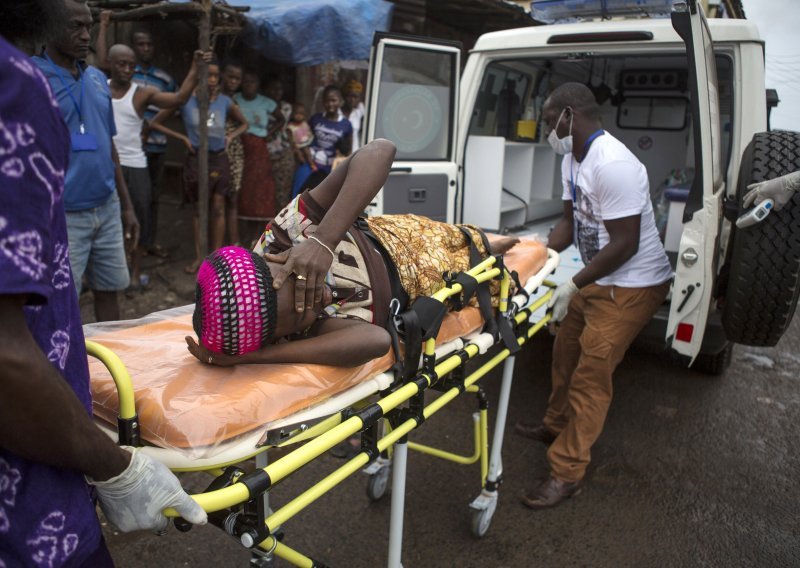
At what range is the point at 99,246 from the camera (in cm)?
317

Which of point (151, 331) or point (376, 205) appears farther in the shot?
point (376, 205)

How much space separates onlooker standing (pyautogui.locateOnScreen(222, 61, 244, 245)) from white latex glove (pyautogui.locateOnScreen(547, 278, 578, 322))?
3.72 metres

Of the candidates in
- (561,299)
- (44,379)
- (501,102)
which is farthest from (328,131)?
(44,379)

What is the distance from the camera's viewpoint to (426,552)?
2.49 meters

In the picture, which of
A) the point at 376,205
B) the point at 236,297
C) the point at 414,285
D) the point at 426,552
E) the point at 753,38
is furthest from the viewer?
the point at 376,205

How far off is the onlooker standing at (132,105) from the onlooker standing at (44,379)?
3790mm

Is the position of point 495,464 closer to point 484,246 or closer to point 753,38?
point 484,246

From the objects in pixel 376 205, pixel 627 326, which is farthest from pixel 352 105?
pixel 627 326

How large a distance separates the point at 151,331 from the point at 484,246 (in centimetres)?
135

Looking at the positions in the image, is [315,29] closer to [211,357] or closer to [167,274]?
[167,274]

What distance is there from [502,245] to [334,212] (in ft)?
3.83

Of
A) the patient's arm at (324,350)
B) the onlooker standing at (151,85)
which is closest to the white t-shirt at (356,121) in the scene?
the onlooker standing at (151,85)

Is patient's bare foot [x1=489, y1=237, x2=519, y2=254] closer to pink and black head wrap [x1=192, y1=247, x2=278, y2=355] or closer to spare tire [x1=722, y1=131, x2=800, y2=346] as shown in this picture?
spare tire [x1=722, y1=131, x2=800, y2=346]

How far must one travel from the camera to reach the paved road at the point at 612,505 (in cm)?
246
